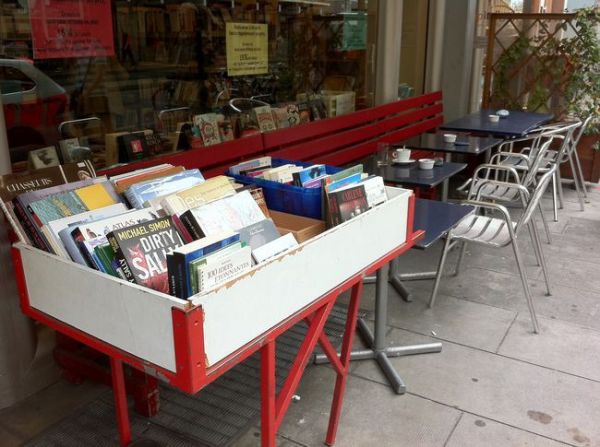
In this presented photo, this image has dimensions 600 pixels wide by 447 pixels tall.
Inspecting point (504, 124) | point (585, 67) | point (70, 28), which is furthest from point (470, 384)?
point (585, 67)

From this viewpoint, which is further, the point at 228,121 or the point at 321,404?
the point at 228,121

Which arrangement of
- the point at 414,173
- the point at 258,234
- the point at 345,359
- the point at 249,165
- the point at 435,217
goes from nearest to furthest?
1. the point at 258,234
2. the point at 345,359
3. the point at 249,165
4. the point at 435,217
5. the point at 414,173

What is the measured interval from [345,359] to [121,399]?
88 cm

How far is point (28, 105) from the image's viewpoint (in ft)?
9.73

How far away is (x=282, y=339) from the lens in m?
3.26

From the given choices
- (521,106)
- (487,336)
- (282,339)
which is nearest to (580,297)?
(487,336)

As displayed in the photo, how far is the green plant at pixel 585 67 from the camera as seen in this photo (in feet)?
20.2

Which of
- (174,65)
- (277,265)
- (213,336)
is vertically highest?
(174,65)

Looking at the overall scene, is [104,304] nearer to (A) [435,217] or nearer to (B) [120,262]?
(B) [120,262]

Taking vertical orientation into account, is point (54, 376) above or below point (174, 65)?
below

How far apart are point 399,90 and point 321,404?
4349mm

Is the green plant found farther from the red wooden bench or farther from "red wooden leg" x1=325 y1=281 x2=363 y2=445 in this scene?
"red wooden leg" x1=325 y1=281 x2=363 y2=445

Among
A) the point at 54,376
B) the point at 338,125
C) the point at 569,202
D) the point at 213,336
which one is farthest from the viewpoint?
the point at 569,202

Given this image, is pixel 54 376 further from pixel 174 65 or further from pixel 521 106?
pixel 521 106
